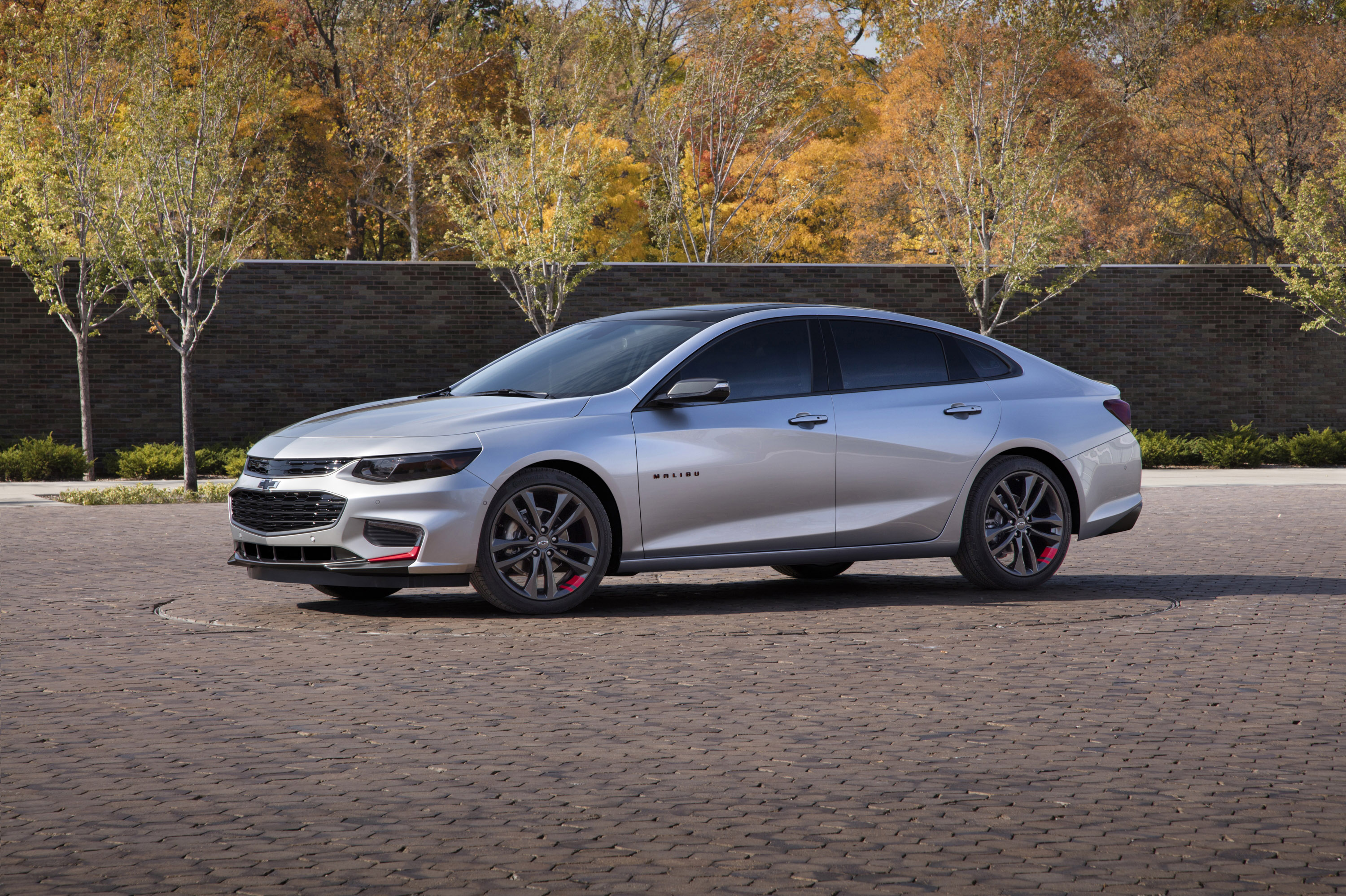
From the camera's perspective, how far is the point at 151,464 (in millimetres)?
20844

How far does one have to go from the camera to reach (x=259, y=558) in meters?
8.52

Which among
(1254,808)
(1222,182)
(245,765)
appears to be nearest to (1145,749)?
(1254,808)

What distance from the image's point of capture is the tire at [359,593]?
917cm

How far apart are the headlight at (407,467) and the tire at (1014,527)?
327cm

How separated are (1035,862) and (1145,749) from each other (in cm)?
149

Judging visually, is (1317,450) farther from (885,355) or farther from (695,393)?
(695,393)

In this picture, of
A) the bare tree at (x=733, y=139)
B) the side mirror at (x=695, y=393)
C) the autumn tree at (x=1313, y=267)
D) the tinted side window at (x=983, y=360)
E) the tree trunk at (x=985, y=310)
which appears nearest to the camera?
the side mirror at (x=695, y=393)

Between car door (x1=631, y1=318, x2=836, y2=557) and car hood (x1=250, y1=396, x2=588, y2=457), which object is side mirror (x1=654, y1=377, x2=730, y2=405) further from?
car hood (x1=250, y1=396, x2=588, y2=457)

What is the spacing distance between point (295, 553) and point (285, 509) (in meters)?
0.24

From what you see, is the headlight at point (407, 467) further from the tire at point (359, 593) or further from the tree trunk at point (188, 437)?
the tree trunk at point (188, 437)

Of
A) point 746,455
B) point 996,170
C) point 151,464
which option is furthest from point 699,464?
point 996,170

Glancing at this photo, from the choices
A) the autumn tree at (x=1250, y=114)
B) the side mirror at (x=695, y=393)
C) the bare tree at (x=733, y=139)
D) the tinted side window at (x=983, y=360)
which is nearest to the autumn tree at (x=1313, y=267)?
the autumn tree at (x=1250, y=114)

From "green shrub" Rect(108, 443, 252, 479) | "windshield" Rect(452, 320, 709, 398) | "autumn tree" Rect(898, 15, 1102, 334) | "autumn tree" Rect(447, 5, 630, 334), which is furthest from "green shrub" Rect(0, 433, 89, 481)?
"autumn tree" Rect(898, 15, 1102, 334)

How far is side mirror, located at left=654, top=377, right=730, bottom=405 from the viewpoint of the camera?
8.49 m
